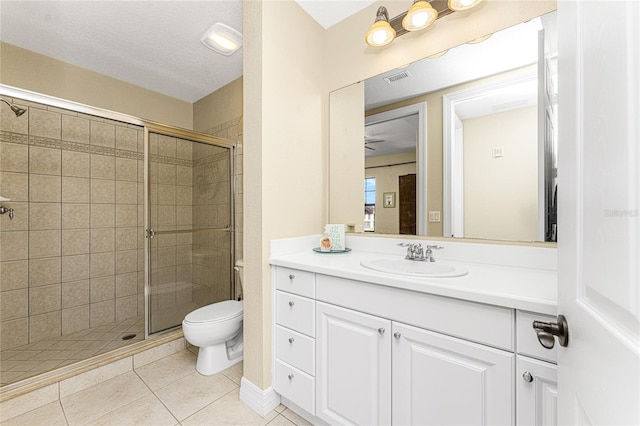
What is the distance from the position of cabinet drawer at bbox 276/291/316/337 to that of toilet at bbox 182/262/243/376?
0.55 metres

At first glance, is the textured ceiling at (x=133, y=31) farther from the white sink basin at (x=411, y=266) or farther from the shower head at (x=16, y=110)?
the white sink basin at (x=411, y=266)

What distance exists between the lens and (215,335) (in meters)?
1.75

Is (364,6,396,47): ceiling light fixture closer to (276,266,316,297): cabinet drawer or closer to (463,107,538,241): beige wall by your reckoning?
(463,107,538,241): beige wall

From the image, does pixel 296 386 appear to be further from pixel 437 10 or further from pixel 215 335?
pixel 437 10

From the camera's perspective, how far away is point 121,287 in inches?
100

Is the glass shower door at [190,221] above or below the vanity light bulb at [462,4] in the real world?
below

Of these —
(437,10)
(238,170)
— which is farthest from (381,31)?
(238,170)

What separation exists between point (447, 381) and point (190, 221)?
2528 mm

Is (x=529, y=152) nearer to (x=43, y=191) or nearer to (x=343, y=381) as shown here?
(x=343, y=381)

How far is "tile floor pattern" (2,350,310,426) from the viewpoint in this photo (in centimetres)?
137

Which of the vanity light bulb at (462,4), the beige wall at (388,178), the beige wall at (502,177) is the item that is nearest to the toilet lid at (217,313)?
the beige wall at (388,178)

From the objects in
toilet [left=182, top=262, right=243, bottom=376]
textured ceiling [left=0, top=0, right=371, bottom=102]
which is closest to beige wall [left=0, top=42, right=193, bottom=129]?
textured ceiling [left=0, top=0, right=371, bottom=102]

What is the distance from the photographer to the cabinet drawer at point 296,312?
1.29m

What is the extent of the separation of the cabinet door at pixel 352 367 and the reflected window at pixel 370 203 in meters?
0.68
